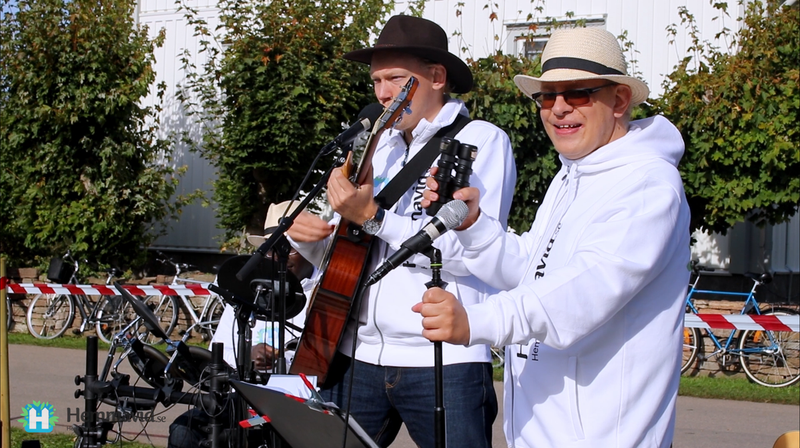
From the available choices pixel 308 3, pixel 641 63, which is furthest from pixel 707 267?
pixel 308 3

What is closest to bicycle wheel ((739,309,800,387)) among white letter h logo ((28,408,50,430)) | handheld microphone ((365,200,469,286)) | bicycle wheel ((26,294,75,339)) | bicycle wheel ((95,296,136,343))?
white letter h logo ((28,408,50,430))

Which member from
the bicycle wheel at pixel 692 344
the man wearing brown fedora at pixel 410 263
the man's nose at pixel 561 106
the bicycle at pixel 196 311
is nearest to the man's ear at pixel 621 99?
the man's nose at pixel 561 106

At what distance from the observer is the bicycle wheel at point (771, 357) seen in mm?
8898

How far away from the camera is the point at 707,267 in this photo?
37.5 feet

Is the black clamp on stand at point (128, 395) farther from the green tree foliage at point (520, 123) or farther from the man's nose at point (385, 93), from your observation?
the green tree foliage at point (520, 123)

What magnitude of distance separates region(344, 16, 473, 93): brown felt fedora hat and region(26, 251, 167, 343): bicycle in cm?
899

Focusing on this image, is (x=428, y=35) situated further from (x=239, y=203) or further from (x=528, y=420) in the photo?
(x=239, y=203)

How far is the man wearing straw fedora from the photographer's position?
1972mm

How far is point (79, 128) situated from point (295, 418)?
10875mm

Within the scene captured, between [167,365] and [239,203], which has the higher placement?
[239,203]

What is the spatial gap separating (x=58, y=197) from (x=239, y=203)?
291 cm

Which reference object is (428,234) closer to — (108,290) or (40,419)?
(40,419)

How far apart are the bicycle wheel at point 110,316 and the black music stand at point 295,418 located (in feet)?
32.5

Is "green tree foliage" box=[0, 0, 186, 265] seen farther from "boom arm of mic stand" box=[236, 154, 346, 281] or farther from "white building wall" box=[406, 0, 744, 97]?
"boom arm of mic stand" box=[236, 154, 346, 281]
